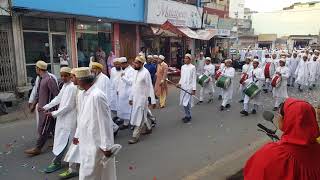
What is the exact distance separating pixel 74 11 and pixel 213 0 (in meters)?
16.8

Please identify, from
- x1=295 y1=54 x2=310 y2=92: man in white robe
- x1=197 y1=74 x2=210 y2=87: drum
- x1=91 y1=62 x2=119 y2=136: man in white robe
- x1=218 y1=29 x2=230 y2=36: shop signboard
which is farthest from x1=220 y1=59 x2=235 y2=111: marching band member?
x1=218 y1=29 x2=230 y2=36: shop signboard

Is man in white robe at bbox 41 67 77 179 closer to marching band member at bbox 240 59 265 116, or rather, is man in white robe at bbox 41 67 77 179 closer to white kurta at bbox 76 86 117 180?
white kurta at bbox 76 86 117 180

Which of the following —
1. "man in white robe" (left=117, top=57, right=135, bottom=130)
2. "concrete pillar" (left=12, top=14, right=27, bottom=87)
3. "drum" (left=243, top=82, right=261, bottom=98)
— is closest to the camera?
"man in white robe" (left=117, top=57, right=135, bottom=130)

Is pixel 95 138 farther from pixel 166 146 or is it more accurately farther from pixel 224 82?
pixel 224 82

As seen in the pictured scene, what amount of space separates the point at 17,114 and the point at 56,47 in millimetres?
4878

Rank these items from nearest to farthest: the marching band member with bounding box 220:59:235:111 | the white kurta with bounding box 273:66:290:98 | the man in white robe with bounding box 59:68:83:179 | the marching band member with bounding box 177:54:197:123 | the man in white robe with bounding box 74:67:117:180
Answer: the man in white robe with bounding box 74:67:117:180 → the man in white robe with bounding box 59:68:83:179 → the marching band member with bounding box 177:54:197:123 → the marching band member with bounding box 220:59:235:111 → the white kurta with bounding box 273:66:290:98

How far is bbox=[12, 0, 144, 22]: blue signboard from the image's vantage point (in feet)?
39.8

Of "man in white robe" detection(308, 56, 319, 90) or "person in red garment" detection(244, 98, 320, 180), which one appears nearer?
"person in red garment" detection(244, 98, 320, 180)

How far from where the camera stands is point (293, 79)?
17.9 metres

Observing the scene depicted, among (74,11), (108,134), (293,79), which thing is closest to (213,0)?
(293,79)

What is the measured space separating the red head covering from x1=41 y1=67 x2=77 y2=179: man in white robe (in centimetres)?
384

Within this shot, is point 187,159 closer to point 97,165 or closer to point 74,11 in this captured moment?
point 97,165

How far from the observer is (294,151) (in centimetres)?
225

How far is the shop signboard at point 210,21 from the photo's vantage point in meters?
25.6
